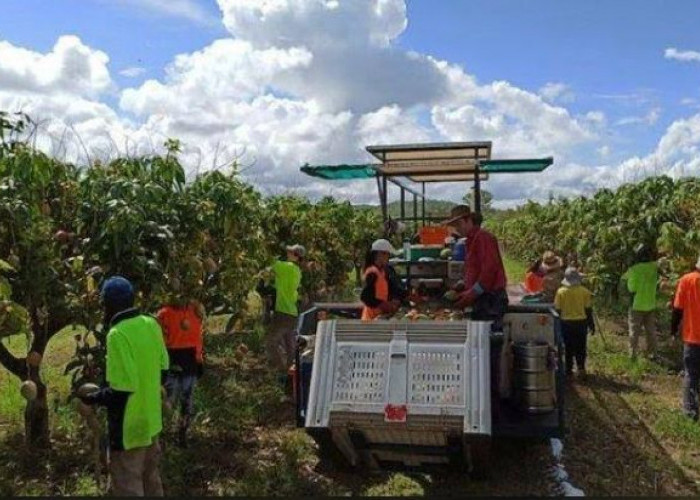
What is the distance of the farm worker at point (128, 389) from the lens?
13.6 feet

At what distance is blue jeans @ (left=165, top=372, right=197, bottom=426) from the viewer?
6266mm

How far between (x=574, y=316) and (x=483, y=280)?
11.1ft

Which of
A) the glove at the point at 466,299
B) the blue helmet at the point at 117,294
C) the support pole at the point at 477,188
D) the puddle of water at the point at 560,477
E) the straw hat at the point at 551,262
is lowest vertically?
the puddle of water at the point at 560,477

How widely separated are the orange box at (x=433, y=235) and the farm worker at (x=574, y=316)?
5.68 ft

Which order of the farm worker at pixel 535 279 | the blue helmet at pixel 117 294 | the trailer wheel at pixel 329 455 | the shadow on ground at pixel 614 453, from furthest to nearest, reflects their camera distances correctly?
1. the farm worker at pixel 535 279
2. the shadow on ground at pixel 614 453
3. the trailer wheel at pixel 329 455
4. the blue helmet at pixel 117 294

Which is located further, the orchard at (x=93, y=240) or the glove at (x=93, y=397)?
the orchard at (x=93, y=240)

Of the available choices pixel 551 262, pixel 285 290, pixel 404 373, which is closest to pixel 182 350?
pixel 404 373

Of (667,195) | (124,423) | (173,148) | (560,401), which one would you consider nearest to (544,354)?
(560,401)

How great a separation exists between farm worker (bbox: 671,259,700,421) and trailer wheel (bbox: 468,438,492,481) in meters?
2.51

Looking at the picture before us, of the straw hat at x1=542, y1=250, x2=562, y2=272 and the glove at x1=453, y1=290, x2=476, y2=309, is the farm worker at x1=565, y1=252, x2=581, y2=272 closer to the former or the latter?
the straw hat at x1=542, y1=250, x2=562, y2=272

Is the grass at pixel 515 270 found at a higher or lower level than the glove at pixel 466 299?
higher

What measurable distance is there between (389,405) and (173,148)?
283 centimetres

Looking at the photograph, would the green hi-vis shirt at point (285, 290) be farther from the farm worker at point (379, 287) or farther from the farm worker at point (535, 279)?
the farm worker at point (535, 279)

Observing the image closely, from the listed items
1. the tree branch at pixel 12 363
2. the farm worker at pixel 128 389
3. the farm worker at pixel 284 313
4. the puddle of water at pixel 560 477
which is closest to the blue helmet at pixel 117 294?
the farm worker at pixel 128 389
